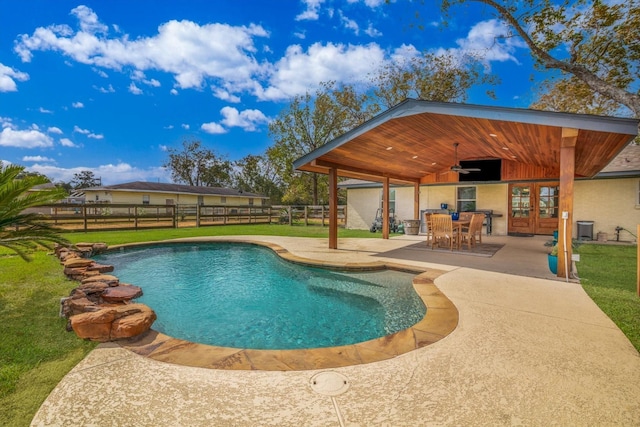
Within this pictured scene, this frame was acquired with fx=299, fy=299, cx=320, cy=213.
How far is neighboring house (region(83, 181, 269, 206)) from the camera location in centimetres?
2258

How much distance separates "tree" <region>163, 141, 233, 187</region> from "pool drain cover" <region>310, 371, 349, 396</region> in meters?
41.2

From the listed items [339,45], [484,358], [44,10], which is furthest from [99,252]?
[339,45]

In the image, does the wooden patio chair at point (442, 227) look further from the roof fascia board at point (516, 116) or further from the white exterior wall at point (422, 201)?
the white exterior wall at point (422, 201)

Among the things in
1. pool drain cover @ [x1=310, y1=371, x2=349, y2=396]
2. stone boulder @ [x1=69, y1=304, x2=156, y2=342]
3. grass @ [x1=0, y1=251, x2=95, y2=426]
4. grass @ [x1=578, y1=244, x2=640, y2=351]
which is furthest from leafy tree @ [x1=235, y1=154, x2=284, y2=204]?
pool drain cover @ [x1=310, y1=371, x2=349, y2=396]

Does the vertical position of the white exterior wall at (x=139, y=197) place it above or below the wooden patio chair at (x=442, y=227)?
above

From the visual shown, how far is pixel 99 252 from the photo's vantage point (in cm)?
796

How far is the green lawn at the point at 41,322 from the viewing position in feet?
6.38

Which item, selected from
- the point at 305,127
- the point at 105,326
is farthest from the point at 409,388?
the point at 305,127

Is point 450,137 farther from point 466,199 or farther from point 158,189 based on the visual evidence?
point 158,189

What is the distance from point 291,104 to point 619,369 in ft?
85.7

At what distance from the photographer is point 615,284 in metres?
4.71

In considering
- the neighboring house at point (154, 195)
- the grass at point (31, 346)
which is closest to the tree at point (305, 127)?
the neighboring house at point (154, 195)

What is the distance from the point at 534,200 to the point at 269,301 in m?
11.9

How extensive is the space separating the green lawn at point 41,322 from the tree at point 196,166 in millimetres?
35252
